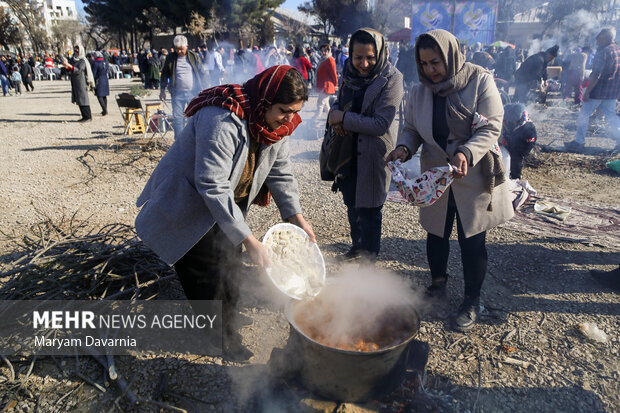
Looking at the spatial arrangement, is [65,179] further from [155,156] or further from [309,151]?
[309,151]

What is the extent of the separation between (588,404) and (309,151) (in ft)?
21.3

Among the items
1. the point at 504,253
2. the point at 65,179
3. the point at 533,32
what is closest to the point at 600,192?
the point at 504,253

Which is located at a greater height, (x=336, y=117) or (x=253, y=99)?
(x=253, y=99)

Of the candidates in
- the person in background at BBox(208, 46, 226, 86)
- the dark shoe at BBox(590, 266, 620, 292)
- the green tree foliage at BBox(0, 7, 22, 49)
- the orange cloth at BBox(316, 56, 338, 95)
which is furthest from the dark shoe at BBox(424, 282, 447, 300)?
the green tree foliage at BBox(0, 7, 22, 49)

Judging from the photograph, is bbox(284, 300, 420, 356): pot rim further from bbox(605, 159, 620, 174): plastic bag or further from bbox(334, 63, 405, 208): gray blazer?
bbox(605, 159, 620, 174): plastic bag

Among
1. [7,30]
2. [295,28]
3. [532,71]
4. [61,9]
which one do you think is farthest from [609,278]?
[61,9]

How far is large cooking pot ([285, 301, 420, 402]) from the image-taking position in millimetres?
1930

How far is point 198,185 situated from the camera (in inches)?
77.2

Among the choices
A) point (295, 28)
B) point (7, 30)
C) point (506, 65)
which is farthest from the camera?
point (295, 28)

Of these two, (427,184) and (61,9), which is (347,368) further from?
(61,9)

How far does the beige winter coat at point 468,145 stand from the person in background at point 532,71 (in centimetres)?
984

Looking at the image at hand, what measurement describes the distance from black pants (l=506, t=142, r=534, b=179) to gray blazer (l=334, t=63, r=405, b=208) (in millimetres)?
2930

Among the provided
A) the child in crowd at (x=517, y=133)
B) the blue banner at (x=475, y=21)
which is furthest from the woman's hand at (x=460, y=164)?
the blue banner at (x=475, y=21)

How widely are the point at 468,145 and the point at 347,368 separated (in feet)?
4.89
